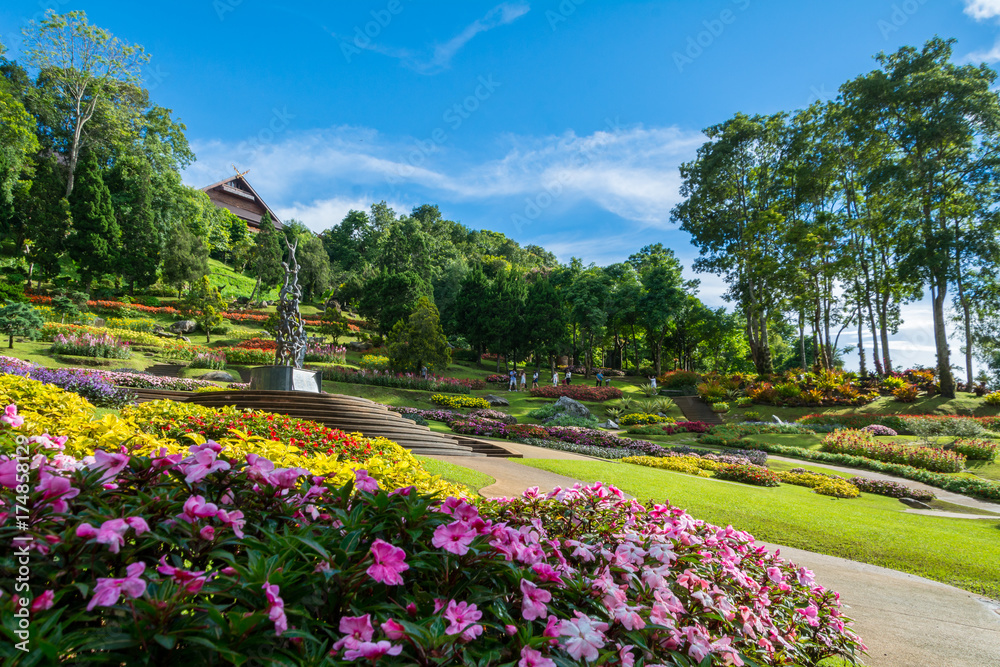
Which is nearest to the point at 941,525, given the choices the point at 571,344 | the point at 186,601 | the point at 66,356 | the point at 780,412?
the point at 186,601

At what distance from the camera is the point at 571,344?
4056 centimetres

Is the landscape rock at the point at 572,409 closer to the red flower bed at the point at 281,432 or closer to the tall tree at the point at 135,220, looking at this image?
the red flower bed at the point at 281,432

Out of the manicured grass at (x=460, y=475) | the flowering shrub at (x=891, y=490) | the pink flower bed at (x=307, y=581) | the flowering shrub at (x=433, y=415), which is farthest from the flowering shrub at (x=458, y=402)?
the pink flower bed at (x=307, y=581)

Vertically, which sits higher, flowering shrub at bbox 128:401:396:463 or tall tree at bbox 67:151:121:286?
tall tree at bbox 67:151:121:286

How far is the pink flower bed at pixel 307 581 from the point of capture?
1079 mm

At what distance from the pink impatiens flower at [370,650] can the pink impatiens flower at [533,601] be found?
44 centimetres

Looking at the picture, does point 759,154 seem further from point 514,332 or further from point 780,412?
point 514,332

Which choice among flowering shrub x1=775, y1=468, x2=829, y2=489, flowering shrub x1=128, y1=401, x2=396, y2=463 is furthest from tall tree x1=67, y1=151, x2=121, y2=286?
flowering shrub x1=775, y1=468, x2=829, y2=489

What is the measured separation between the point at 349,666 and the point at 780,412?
1005 inches

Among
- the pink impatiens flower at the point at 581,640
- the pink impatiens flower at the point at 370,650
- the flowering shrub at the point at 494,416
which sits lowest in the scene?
the flowering shrub at the point at 494,416

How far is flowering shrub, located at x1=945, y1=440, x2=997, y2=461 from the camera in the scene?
1285 cm

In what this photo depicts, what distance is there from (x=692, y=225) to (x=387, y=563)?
3530 centimetres

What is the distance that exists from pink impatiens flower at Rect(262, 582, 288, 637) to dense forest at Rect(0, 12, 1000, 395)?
27704 millimetres

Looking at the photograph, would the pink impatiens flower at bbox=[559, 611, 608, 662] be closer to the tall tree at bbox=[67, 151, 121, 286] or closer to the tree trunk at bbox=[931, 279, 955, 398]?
the tree trunk at bbox=[931, 279, 955, 398]
